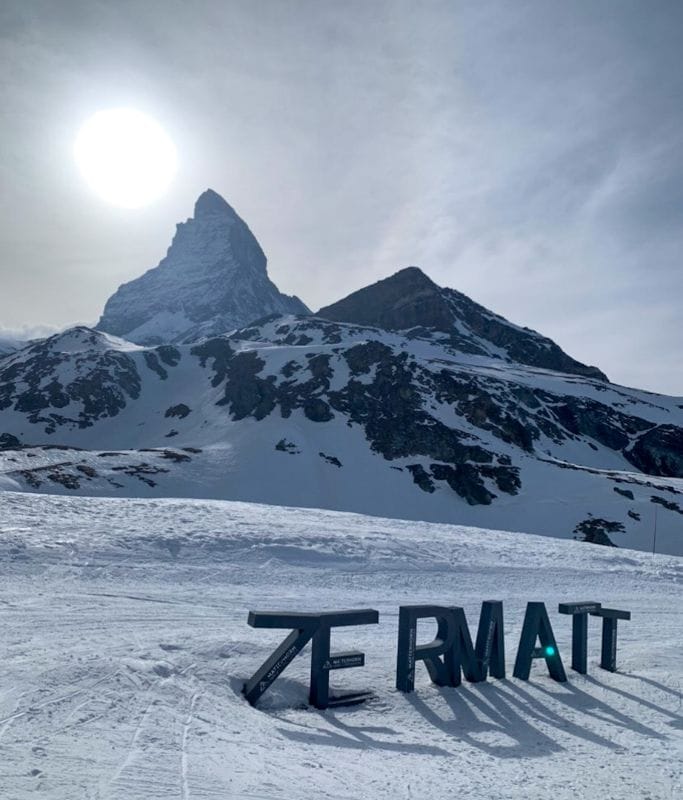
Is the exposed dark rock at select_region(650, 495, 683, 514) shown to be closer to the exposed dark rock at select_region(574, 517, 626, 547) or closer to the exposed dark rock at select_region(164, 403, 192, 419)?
the exposed dark rock at select_region(574, 517, 626, 547)

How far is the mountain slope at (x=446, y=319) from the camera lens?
163000mm

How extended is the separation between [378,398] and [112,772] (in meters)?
79.0

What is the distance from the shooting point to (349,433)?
251ft

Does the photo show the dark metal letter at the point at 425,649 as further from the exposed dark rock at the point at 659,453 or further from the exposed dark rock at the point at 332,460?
the exposed dark rock at the point at 659,453

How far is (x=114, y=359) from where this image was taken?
10662 centimetres

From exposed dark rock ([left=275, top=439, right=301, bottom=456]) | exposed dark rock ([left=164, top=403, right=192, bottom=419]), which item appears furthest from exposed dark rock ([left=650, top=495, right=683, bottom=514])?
exposed dark rock ([left=164, top=403, right=192, bottom=419])

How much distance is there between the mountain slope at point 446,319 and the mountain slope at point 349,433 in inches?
1401

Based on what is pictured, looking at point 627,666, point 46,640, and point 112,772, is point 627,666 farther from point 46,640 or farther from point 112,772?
point 46,640

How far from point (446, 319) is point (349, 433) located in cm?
10310

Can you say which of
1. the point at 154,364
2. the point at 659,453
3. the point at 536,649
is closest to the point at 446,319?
the point at 659,453

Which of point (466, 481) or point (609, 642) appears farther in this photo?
point (466, 481)

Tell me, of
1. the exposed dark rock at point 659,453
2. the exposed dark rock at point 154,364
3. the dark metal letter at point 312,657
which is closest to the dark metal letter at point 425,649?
the dark metal letter at point 312,657

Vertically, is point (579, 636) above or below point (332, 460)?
below

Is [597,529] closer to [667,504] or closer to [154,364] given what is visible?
[667,504]
